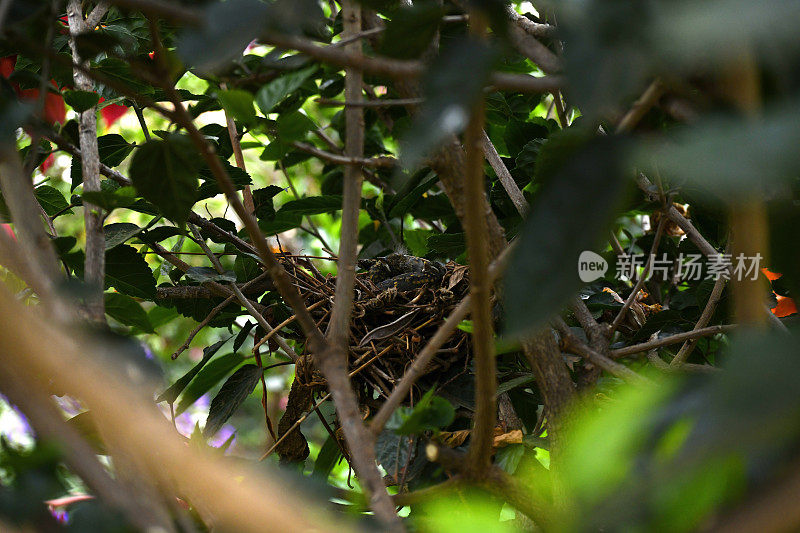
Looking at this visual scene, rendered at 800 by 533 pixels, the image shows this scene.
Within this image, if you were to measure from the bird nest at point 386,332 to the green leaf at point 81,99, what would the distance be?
1.23ft

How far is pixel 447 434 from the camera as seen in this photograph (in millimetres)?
731

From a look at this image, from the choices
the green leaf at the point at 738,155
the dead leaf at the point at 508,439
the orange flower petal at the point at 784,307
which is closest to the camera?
the green leaf at the point at 738,155

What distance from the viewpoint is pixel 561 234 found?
260mm

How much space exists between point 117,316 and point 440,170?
373 mm

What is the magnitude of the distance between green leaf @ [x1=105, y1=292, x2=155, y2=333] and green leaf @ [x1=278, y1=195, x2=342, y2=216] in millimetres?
405

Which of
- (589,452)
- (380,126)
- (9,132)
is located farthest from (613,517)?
(380,126)

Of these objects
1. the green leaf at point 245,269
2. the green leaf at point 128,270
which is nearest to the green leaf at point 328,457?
the green leaf at point 245,269

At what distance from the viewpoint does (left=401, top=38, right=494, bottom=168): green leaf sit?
281 millimetres

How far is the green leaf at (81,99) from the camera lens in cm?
60

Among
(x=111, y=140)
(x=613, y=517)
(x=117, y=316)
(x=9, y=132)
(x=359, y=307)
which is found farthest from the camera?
(x=359, y=307)

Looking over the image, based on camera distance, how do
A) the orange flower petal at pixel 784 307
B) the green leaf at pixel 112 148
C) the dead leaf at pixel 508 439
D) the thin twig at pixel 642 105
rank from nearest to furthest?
the thin twig at pixel 642 105, the dead leaf at pixel 508 439, the green leaf at pixel 112 148, the orange flower petal at pixel 784 307

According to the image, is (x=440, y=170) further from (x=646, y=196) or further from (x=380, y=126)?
(x=380, y=126)

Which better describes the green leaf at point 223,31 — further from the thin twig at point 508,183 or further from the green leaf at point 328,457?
the green leaf at point 328,457

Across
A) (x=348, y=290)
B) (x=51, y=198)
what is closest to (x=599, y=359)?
(x=348, y=290)
